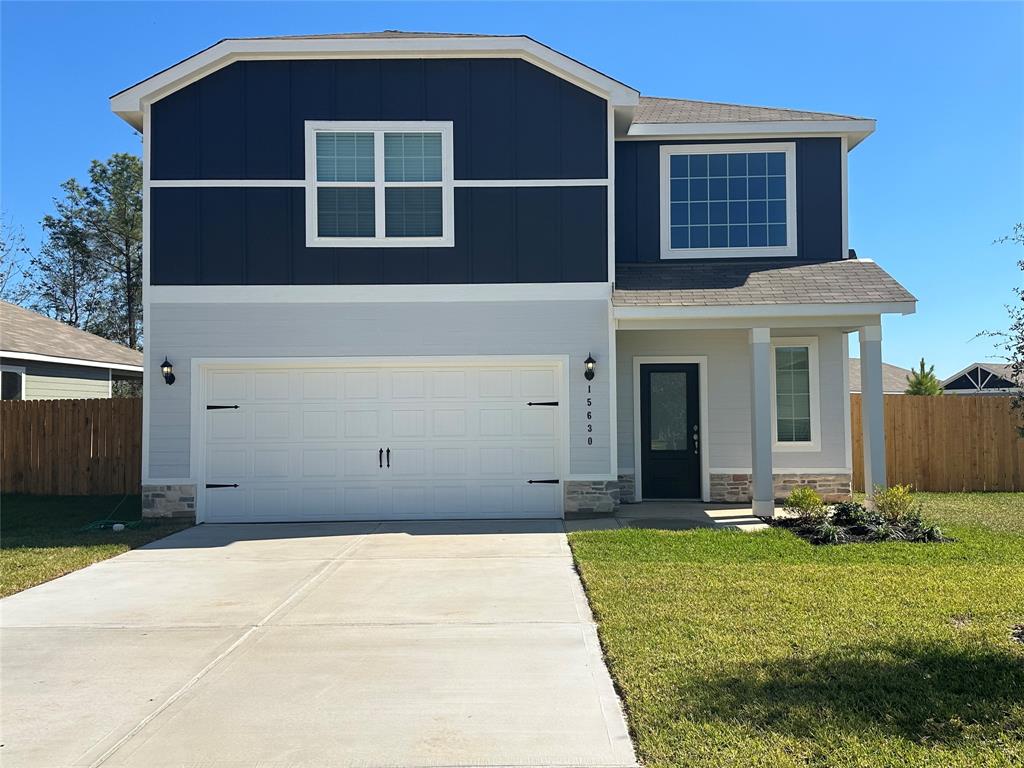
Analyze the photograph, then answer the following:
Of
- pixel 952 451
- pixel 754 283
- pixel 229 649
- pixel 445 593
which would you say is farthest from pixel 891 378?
pixel 229 649

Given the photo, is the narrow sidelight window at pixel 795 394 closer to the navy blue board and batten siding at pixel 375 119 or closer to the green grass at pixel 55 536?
the navy blue board and batten siding at pixel 375 119

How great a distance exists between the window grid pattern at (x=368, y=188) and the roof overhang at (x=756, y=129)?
340 centimetres

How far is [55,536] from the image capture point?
1077 centimetres

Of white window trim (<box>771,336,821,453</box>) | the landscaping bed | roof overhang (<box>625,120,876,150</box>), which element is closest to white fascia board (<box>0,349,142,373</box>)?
roof overhang (<box>625,120,876,150</box>)

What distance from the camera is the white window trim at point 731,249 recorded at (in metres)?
13.0

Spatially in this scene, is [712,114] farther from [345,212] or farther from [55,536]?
[55,536]

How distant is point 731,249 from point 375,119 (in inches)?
228

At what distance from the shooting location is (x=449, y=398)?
11805 millimetres

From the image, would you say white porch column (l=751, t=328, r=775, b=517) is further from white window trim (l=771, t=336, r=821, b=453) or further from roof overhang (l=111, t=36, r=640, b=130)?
roof overhang (l=111, t=36, r=640, b=130)

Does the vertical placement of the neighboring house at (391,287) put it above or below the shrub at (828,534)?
above

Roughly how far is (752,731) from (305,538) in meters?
7.34

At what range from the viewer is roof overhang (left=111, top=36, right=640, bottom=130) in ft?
37.6

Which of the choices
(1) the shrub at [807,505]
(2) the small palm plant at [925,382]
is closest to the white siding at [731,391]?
(1) the shrub at [807,505]

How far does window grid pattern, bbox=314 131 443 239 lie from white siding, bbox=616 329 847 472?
3646 mm
